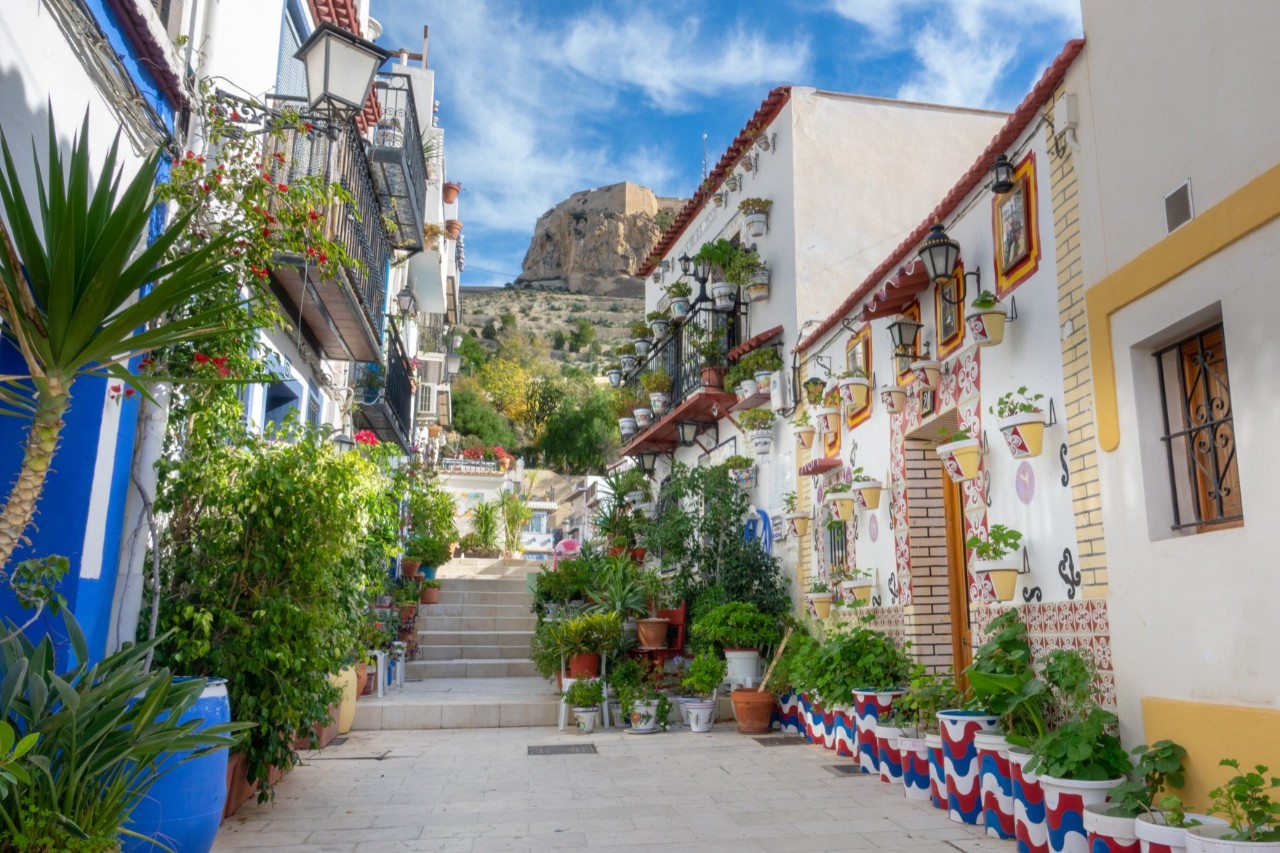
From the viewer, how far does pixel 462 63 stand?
15352 mm

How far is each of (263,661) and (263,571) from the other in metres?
0.51

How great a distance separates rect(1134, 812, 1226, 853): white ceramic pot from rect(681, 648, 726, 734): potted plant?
5.82 meters

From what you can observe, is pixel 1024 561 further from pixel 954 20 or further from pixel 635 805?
pixel 954 20

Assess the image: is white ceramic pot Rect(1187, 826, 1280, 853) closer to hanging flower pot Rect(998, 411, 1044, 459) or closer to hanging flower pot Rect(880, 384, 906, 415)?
hanging flower pot Rect(998, 411, 1044, 459)

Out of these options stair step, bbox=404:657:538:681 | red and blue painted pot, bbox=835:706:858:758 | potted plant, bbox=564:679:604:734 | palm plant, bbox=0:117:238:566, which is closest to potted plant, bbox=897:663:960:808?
red and blue painted pot, bbox=835:706:858:758

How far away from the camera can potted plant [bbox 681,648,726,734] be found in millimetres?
9430

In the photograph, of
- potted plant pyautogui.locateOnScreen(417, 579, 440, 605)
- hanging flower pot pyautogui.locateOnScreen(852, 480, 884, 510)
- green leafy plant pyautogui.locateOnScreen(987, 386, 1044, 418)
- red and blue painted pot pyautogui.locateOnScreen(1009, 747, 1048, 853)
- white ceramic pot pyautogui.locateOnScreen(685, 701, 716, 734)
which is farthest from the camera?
potted plant pyautogui.locateOnScreen(417, 579, 440, 605)

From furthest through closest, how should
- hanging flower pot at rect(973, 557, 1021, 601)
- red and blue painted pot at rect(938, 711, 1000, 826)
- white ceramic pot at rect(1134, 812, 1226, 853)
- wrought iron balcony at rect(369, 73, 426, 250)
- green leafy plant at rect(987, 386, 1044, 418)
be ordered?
wrought iron balcony at rect(369, 73, 426, 250) < hanging flower pot at rect(973, 557, 1021, 601) < green leafy plant at rect(987, 386, 1044, 418) < red and blue painted pot at rect(938, 711, 1000, 826) < white ceramic pot at rect(1134, 812, 1226, 853)

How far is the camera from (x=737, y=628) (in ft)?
31.2

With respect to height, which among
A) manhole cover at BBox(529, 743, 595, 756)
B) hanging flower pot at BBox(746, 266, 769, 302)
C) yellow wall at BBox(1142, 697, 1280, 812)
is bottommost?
manhole cover at BBox(529, 743, 595, 756)

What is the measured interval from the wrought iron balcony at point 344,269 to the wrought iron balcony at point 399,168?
34.1 inches

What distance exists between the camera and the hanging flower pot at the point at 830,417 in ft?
29.3

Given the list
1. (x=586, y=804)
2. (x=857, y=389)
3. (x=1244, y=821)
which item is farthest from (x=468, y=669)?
(x=1244, y=821)

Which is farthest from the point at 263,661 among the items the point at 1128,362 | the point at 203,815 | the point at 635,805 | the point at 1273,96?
the point at 1273,96
